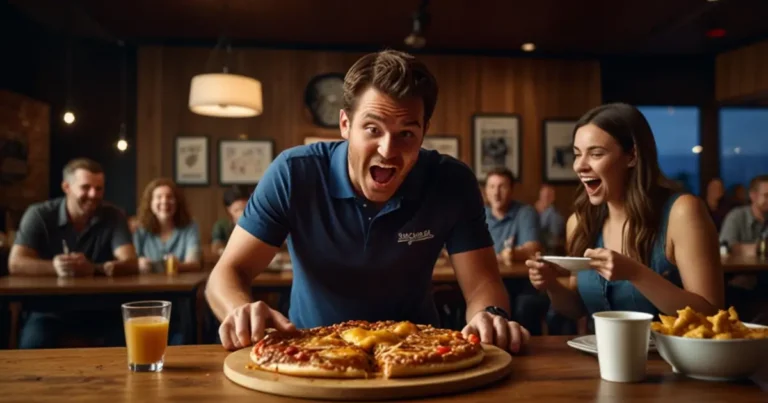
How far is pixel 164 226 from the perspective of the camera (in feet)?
16.0

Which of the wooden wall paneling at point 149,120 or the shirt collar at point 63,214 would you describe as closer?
the shirt collar at point 63,214

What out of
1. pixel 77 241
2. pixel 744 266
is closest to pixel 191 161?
pixel 77 241

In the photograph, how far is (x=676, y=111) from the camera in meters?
8.48

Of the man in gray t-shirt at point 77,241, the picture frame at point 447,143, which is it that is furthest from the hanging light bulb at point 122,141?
the picture frame at point 447,143

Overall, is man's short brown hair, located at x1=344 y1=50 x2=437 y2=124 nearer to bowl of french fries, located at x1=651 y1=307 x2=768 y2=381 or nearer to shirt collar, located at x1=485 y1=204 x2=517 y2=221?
bowl of french fries, located at x1=651 y1=307 x2=768 y2=381

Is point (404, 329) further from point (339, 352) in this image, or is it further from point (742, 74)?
point (742, 74)

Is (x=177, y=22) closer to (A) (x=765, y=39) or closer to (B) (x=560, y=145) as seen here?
(B) (x=560, y=145)

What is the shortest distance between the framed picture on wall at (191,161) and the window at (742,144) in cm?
630

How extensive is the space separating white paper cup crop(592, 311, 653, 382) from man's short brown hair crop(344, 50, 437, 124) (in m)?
0.74

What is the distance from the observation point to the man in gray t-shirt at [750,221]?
5.29 meters

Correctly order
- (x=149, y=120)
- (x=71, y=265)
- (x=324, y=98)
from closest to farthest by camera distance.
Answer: (x=71, y=265) → (x=149, y=120) → (x=324, y=98)

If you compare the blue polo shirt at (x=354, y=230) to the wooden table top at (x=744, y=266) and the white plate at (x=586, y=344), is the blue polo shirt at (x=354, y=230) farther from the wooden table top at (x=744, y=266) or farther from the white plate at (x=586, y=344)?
the wooden table top at (x=744, y=266)

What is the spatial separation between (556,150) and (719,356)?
22.2ft

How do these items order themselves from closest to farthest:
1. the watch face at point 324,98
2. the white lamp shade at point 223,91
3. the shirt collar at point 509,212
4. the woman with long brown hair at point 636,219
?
the woman with long brown hair at point 636,219
the white lamp shade at point 223,91
the shirt collar at point 509,212
the watch face at point 324,98
